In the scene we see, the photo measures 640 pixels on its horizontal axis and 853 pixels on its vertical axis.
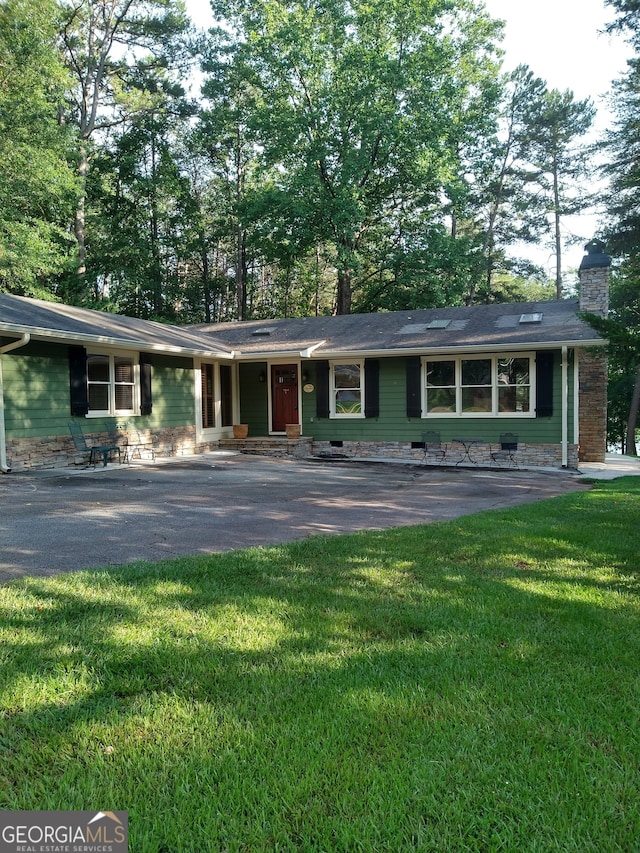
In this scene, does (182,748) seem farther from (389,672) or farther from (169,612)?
(169,612)

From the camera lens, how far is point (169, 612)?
134 inches

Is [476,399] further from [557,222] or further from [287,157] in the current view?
[557,222]

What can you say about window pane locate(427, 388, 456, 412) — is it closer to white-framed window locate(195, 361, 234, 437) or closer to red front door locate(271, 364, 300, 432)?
red front door locate(271, 364, 300, 432)

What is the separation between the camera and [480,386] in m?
13.4

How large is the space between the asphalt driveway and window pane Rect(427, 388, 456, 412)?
2032mm

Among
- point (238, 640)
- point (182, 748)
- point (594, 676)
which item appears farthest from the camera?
point (238, 640)

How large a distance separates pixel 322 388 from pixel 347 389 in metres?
0.64

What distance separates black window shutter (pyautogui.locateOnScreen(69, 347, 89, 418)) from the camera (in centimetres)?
1131

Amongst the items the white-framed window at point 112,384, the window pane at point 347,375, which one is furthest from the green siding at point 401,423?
the white-framed window at point 112,384

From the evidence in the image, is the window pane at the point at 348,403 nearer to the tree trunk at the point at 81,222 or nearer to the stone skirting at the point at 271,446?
the stone skirting at the point at 271,446

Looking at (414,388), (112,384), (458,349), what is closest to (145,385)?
(112,384)

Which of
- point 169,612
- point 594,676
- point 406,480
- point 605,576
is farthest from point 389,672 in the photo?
point 406,480

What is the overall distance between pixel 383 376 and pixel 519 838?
12828 mm

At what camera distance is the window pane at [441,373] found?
13.6 m
